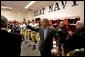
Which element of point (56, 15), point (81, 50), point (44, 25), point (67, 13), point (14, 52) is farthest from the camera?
point (56, 15)

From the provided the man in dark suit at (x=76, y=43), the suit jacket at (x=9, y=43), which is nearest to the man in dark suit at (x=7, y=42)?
the suit jacket at (x=9, y=43)

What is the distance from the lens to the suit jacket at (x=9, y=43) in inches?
42.4

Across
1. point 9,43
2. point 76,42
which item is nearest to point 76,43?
point 76,42

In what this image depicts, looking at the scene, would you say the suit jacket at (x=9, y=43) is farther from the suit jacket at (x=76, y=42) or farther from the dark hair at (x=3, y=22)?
the suit jacket at (x=76, y=42)

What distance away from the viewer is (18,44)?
3.85 feet

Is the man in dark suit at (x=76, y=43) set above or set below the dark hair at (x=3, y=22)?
below

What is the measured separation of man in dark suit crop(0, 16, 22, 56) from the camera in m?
1.05

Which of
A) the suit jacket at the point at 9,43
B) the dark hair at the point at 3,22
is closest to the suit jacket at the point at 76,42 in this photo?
the suit jacket at the point at 9,43

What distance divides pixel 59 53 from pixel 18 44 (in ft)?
1.10

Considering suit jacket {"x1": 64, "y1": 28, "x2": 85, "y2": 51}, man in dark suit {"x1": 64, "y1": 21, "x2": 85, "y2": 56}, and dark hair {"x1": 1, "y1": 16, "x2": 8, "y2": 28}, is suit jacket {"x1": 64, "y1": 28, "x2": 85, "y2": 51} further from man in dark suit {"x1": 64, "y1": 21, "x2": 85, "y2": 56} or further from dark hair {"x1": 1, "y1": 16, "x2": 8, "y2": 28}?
dark hair {"x1": 1, "y1": 16, "x2": 8, "y2": 28}

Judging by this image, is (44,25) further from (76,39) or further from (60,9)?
(60,9)

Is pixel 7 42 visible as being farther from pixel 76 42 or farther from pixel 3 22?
pixel 76 42

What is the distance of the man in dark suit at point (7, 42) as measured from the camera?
3.46 ft

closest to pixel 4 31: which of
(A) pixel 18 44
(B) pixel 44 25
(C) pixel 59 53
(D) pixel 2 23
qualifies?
(D) pixel 2 23
